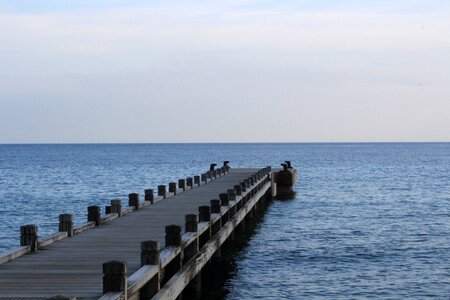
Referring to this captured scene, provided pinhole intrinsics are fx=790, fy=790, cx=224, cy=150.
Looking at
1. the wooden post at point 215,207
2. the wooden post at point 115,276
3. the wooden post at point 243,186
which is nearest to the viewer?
the wooden post at point 115,276

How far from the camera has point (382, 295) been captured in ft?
70.2

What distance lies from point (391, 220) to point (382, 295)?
20.3 m

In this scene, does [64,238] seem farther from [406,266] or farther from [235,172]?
[235,172]

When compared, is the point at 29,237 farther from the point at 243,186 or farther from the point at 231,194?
the point at 243,186

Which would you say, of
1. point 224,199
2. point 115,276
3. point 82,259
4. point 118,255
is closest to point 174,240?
point 118,255

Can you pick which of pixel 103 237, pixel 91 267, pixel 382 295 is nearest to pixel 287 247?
pixel 382 295

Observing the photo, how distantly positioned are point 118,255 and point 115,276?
5.08 meters

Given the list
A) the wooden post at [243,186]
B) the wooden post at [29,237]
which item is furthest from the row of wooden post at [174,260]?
the wooden post at [243,186]

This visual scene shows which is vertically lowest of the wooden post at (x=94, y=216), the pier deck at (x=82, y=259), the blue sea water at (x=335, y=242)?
the blue sea water at (x=335, y=242)

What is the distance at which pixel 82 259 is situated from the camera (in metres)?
15.8

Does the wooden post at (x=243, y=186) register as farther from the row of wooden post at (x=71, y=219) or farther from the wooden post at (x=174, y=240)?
the wooden post at (x=174, y=240)

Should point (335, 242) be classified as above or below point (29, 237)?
below

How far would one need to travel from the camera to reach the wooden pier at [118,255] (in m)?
12.6

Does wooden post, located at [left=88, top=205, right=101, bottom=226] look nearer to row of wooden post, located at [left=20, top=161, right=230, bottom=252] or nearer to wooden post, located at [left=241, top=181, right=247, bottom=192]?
row of wooden post, located at [left=20, top=161, right=230, bottom=252]
